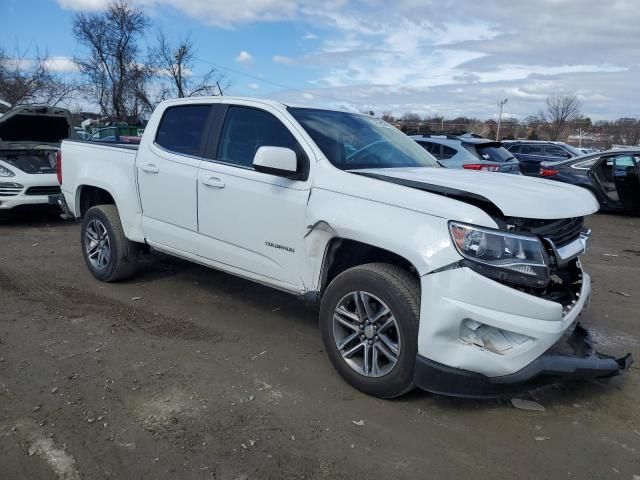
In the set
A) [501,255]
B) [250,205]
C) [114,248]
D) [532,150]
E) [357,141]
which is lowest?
[114,248]

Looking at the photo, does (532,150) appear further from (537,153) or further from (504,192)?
(504,192)

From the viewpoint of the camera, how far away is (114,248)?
216 inches

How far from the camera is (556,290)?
3369 millimetres

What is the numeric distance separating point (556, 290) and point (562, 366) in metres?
0.54

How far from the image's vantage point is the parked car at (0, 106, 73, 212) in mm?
8859

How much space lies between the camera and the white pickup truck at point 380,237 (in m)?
2.93

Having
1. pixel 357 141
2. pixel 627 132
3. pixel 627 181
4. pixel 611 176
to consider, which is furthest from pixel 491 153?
pixel 627 132

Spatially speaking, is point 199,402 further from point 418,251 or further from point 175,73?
point 175,73

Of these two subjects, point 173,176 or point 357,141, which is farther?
point 173,176

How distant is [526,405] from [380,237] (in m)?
1.40

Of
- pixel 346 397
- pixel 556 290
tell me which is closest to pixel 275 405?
pixel 346 397

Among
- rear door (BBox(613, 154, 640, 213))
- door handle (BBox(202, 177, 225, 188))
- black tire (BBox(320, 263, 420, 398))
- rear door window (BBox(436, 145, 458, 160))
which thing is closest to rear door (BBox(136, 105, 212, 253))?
door handle (BBox(202, 177, 225, 188))

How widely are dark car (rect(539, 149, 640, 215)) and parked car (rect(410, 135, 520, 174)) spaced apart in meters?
1.98

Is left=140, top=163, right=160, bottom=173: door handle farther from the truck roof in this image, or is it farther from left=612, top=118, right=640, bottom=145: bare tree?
left=612, top=118, right=640, bottom=145: bare tree
